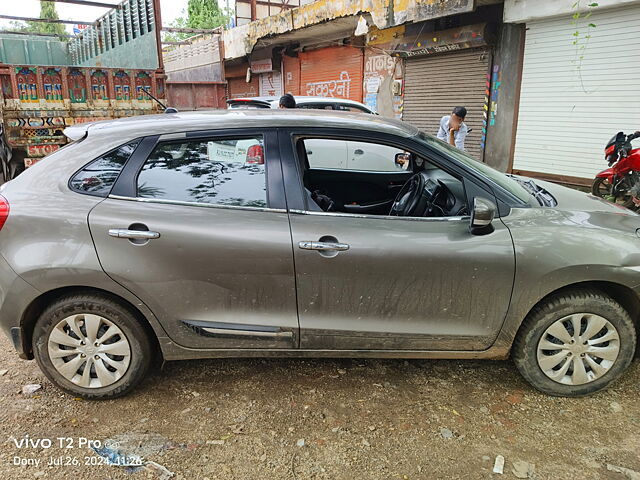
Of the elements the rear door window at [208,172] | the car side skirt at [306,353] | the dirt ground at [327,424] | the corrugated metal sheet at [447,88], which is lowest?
the dirt ground at [327,424]

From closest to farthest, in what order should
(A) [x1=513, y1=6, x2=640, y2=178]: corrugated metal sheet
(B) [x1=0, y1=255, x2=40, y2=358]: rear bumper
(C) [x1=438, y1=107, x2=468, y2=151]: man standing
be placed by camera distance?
(B) [x1=0, y1=255, x2=40, y2=358]: rear bumper
(C) [x1=438, y1=107, x2=468, y2=151]: man standing
(A) [x1=513, y1=6, x2=640, y2=178]: corrugated metal sheet

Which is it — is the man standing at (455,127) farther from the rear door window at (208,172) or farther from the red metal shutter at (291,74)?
the red metal shutter at (291,74)

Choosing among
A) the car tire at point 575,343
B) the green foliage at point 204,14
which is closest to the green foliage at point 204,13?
the green foliage at point 204,14

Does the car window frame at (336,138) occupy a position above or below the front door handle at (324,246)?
above

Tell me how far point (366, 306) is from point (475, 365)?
1.07 meters

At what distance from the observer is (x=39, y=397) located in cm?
294

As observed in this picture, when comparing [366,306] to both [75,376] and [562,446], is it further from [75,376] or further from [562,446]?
[75,376]

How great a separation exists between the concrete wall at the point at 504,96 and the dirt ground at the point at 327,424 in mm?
7024

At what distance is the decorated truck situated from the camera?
7544 mm

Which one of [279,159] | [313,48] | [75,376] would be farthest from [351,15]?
[75,376]

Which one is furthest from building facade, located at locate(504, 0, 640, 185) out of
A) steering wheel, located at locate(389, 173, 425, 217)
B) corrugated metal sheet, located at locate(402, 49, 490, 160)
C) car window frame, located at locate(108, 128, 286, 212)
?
car window frame, located at locate(108, 128, 286, 212)

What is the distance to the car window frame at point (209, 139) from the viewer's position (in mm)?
2684

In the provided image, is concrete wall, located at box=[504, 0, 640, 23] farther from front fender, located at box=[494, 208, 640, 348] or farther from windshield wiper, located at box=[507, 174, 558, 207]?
front fender, located at box=[494, 208, 640, 348]

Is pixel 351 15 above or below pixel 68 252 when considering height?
above
